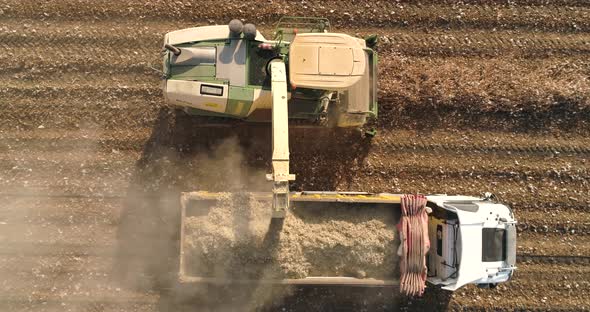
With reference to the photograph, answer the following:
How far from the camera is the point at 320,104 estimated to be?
801 centimetres

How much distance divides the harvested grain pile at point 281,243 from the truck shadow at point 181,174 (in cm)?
146

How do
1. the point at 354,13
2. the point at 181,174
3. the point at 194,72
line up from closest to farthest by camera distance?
1. the point at 194,72
2. the point at 181,174
3. the point at 354,13

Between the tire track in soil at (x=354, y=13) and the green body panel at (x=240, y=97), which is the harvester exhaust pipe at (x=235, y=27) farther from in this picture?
the tire track in soil at (x=354, y=13)

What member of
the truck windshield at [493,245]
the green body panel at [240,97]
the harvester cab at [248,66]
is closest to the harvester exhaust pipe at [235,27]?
the harvester cab at [248,66]

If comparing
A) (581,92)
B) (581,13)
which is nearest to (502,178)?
(581,92)

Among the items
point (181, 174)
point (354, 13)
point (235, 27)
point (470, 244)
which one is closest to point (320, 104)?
point (235, 27)

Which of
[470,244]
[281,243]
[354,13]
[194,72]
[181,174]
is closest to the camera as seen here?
[470,244]

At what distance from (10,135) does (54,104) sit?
3.51 ft

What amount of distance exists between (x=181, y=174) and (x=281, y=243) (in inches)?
111

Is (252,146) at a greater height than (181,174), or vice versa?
(252,146)

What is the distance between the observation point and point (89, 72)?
915 centimetres

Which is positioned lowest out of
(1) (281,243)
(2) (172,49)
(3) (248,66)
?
(1) (281,243)

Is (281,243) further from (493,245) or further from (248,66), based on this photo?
(493,245)

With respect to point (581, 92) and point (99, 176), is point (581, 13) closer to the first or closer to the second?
point (581, 92)
